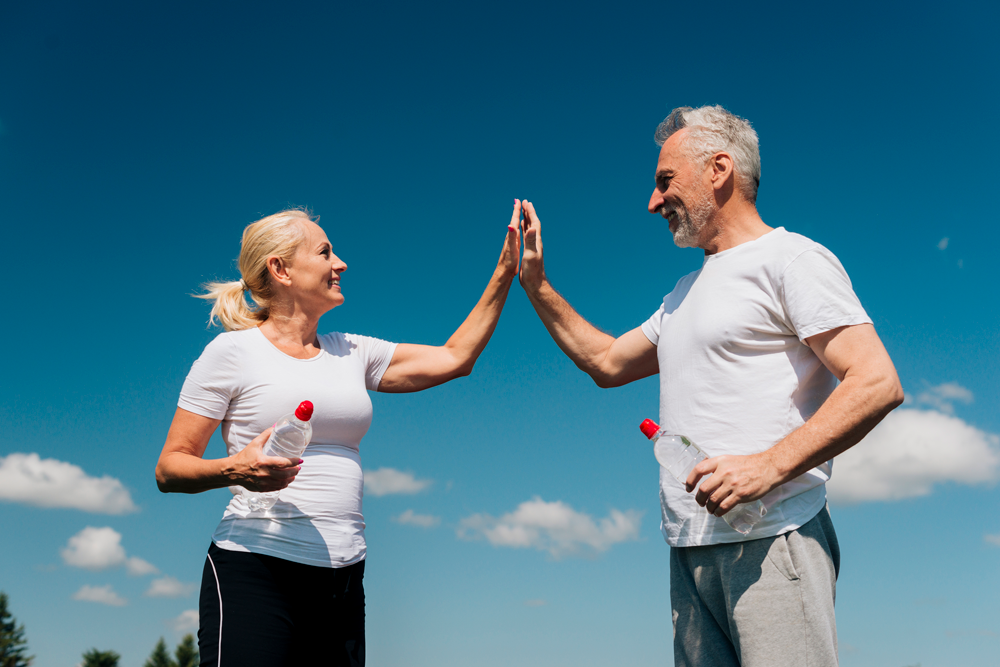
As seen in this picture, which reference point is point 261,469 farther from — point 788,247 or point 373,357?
point 788,247

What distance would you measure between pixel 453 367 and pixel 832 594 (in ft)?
9.19

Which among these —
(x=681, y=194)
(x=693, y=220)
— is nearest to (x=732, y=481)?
(x=693, y=220)

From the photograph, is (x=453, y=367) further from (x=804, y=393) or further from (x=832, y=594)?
(x=832, y=594)

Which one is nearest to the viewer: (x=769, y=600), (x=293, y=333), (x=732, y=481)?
(x=732, y=481)

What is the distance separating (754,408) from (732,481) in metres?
0.56

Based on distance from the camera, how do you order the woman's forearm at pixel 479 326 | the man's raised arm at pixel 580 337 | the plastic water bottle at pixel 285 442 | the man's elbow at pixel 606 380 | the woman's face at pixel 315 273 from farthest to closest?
the woman's forearm at pixel 479 326
the man's elbow at pixel 606 380
the man's raised arm at pixel 580 337
the woman's face at pixel 315 273
the plastic water bottle at pixel 285 442

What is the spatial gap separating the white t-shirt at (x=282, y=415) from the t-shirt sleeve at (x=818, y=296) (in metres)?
2.46

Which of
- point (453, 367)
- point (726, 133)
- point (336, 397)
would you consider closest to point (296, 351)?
point (336, 397)

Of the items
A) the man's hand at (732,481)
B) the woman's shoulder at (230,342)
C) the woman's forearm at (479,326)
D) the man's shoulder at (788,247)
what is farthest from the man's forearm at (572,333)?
the woman's shoulder at (230,342)

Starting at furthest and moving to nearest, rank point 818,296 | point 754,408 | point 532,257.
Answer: point 532,257 < point 754,408 < point 818,296

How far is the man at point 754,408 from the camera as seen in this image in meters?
3.31

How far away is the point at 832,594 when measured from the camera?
138 inches

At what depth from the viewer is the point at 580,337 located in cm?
534

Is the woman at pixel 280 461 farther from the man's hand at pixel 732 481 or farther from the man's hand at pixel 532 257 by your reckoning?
the man's hand at pixel 732 481
